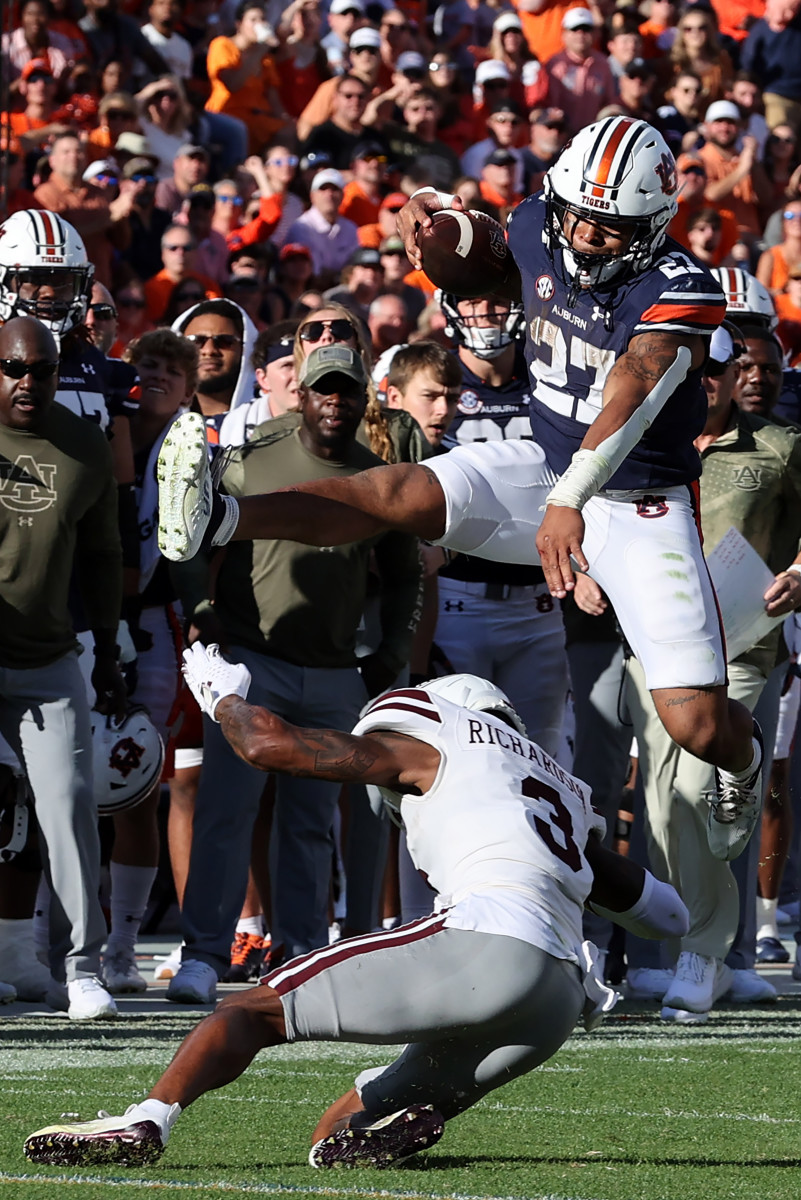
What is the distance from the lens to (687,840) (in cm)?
664

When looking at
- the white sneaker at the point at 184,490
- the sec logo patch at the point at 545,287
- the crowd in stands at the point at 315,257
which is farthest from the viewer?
the crowd in stands at the point at 315,257

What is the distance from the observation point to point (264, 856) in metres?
7.55

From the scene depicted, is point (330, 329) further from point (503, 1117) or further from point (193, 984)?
point (503, 1117)

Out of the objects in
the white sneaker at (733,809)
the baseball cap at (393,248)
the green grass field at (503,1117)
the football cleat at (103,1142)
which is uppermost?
the baseball cap at (393,248)

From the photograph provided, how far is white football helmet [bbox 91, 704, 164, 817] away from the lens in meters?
6.88

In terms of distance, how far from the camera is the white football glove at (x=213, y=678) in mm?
4371

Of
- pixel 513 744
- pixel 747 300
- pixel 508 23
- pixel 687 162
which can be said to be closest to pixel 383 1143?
pixel 513 744

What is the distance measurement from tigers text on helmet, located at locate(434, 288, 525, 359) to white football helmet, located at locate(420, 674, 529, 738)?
3.15 metres

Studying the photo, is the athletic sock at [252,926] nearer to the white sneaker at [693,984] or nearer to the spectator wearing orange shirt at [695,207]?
the white sneaker at [693,984]

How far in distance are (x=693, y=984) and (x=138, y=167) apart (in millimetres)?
6504

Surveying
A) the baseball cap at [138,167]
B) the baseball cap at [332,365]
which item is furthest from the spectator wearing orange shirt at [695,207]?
the baseball cap at [332,365]

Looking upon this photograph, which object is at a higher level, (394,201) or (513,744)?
(394,201)

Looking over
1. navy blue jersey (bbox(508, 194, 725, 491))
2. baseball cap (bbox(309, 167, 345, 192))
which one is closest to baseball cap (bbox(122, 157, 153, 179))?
baseball cap (bbox(309, 167, 345, 192))

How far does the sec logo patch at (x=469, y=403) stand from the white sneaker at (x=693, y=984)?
2224 millimetres
